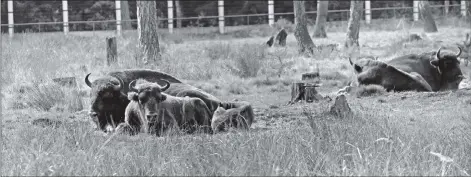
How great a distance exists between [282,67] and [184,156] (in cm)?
1078

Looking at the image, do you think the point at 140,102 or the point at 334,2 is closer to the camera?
the point at 140,102

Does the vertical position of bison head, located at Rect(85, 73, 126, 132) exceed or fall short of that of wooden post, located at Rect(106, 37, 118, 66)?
it falls short

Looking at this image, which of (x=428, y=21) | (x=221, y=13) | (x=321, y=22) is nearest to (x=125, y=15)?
(x=221, y=13)

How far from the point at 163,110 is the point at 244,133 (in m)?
1.92

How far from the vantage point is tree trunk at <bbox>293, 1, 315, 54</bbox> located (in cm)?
2353

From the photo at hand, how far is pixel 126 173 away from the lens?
6.82 meters

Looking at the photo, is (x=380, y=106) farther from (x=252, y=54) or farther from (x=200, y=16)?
(x=200, y=16)

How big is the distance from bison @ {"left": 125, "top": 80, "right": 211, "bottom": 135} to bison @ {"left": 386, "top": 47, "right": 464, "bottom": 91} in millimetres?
5842

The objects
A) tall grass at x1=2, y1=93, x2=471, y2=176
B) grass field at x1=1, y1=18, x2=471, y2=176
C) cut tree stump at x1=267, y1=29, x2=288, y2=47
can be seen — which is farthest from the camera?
cut tree stump at x1=267, y1=29, x2=288, y2=47

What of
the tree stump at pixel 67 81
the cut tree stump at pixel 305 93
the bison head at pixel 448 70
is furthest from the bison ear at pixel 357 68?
the tree stump at pixel 67 81

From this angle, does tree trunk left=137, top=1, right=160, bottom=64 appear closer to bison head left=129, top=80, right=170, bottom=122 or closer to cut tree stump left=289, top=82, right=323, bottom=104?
cut tree stump left=289, top=82, right=323, bottom=104

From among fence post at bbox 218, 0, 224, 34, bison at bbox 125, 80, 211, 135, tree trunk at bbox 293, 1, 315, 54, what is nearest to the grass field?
bison at bbox 125, 80, 211, 135

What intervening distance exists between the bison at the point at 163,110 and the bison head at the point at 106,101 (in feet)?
0.78

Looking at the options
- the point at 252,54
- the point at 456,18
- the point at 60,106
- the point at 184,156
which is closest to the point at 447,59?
the point at 252,54
